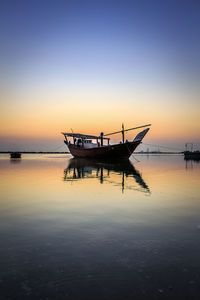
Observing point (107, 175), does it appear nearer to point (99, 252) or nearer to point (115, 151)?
point (99, 252)

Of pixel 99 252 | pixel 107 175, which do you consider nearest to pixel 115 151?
pixel 107 175

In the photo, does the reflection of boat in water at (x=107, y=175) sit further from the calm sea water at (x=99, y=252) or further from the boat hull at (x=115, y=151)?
the boat hull at (x=115, y=151)

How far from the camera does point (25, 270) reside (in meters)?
3.16

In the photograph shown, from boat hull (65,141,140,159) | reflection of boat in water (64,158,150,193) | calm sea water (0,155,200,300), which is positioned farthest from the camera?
boat hull (65,141,140,159)

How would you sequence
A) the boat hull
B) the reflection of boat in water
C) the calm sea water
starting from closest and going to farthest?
the calm sea water, the reflection of boat in water, the boat hull

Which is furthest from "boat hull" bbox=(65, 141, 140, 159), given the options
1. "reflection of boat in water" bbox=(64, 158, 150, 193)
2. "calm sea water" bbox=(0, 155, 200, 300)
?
A: "calm sea water" bbox=(0, 155, 200, 300)

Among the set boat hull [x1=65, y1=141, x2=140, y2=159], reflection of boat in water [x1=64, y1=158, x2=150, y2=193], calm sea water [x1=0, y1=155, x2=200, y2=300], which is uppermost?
boat hull [x1=65, y1=141, x2=140, y2=159]

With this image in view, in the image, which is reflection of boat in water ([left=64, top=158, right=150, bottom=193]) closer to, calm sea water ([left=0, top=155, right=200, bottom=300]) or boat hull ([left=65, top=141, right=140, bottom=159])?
calm sea water ([left=0, top=155, right=200, bottom=300])

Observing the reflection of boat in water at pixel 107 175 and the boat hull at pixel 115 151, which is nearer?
the reflection of boat in water at pixel 107 175

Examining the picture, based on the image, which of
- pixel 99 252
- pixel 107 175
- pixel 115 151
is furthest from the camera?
pixel 115 151

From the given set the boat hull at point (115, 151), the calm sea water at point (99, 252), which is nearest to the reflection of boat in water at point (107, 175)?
the calm sea water at point (99, 252)

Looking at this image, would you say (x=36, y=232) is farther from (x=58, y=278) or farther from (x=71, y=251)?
(x=58, y=278)

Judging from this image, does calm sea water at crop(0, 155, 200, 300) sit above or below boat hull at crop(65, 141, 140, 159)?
below

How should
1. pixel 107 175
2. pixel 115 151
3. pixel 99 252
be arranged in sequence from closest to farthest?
pixel 99 252
pixel 107 175
pixel 115 151
